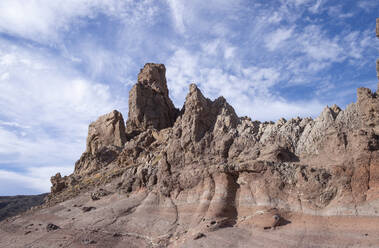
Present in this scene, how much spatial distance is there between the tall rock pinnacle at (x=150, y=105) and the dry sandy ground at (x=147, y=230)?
87.7 ft

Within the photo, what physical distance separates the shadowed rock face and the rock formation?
0.08m

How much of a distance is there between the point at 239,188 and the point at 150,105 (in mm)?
44324

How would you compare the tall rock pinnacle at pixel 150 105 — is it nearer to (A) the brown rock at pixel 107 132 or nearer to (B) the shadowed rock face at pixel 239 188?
(A) the brown rock at pixel 107 132

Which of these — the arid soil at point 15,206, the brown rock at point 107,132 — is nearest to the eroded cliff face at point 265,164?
the brown rock at point 107,132

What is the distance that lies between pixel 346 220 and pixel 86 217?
2608cm

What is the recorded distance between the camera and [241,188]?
26.3 m

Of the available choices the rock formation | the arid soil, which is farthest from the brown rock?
the arid soil

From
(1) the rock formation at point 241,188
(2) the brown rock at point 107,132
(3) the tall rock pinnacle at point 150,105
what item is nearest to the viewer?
(1) the rock formation at point 241,188

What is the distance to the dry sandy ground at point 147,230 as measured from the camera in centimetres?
1928

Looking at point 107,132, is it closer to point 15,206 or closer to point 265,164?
point 15,206

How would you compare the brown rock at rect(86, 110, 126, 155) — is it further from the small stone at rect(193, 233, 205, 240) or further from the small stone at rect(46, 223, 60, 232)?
the small stone at rect(193, 233, 205, 240)

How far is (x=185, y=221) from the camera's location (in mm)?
27375

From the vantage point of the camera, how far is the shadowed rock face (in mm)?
20703

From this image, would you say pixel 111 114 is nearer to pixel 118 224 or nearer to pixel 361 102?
pixel 118 224
